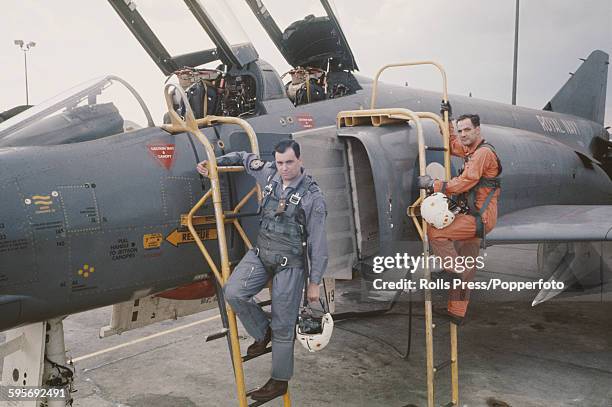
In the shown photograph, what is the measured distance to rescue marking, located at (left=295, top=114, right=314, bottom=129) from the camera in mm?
5210

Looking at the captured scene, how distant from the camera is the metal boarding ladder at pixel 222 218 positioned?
3549 millimetres

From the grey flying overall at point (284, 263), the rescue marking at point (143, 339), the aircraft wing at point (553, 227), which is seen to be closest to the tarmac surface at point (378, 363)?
the rescue marking at point (143, 339)

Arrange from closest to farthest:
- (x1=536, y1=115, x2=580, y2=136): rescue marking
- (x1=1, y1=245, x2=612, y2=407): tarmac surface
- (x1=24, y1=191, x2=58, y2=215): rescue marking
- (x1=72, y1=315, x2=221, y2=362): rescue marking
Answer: (x1=24, y1=191, x2=58, y2=215): rescue marking
(x1=1, y1=245, x2=612, y2=407): tarmac surface
(x1=72, y1=315, x2=221, y2=362): rescue marking
(x1=536, y1=115, x2=580, y2=136): rescue marking

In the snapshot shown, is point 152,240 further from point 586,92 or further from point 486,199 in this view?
point 586,92

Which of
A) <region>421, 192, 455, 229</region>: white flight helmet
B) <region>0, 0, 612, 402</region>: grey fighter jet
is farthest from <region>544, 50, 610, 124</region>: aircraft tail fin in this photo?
<region>421, 192, 455, 229</region>: white flight helmet

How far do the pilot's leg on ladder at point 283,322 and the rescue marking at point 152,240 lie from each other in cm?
87

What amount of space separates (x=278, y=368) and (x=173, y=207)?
1.32 metres

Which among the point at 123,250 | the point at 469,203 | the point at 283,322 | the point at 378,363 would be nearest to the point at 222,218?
the point at 123,250

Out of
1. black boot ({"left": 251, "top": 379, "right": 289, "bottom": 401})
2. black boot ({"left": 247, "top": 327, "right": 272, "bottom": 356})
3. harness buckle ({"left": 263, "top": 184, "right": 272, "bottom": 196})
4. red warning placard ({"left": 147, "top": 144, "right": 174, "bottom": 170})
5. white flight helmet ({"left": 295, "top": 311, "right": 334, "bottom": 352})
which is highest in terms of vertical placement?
red warning placard ({"left": 147, "top": 144, "right": 174, "bottom": 170})

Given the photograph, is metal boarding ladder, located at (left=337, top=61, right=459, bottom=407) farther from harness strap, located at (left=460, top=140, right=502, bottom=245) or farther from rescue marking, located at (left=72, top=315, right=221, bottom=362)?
rescue marking, located at (left=72, top=315, right=221, bottom=362)

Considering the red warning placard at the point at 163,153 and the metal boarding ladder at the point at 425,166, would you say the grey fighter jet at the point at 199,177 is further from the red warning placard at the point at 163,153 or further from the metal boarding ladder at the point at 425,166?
the metal boarding ladder at the point at 425,166

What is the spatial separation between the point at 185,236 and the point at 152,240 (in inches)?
10.6

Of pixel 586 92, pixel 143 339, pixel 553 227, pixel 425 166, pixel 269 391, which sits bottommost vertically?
pixel 143 339

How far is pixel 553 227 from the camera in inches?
216
